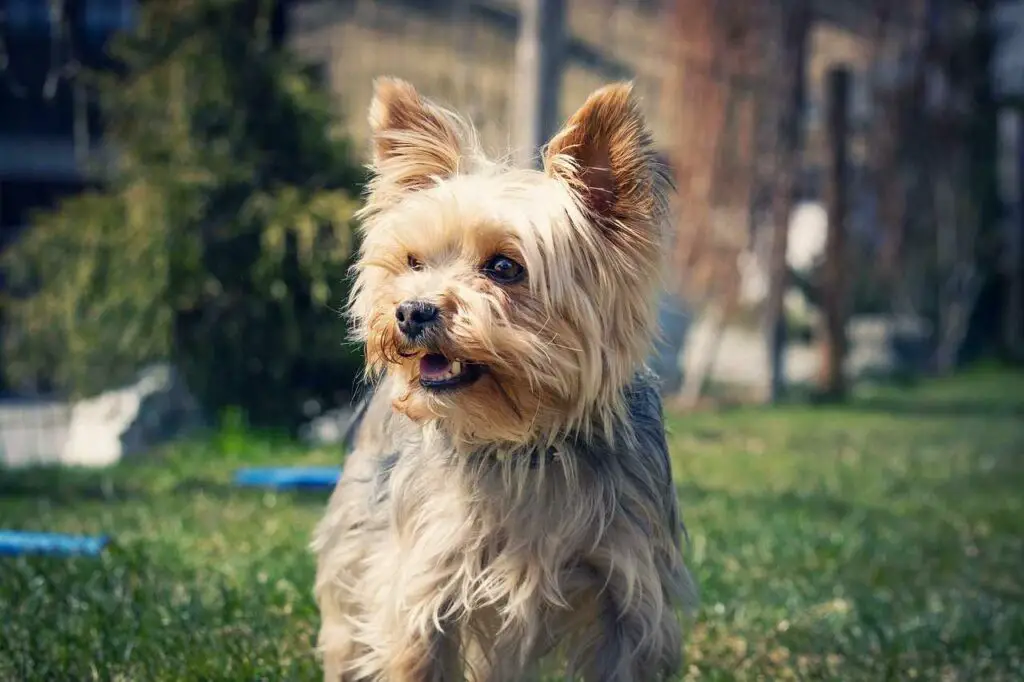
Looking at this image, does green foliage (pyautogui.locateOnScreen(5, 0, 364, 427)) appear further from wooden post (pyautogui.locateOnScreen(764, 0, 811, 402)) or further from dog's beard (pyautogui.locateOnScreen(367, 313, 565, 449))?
wooden post (pyautogui.locateOnScreen(764, 0, 811, 402))

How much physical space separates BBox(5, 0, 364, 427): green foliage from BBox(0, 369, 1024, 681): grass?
2.47 ft

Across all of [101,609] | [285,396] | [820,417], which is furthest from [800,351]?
[101,609]

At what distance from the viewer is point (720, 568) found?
6.29 metres

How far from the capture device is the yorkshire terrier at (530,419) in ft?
12.5

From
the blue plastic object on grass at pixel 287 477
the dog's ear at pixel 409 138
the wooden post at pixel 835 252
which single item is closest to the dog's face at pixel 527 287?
the dog's ear at pixel 409 138

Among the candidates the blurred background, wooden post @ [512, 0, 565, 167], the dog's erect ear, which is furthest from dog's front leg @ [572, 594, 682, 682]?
wooden post @ [512, 0, 565, 167]

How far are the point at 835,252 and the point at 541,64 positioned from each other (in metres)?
6.81

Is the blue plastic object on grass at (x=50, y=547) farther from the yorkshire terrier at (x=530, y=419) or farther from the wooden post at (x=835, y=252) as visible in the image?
the wooden post at (x=835, y=252)

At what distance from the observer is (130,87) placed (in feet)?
33.5

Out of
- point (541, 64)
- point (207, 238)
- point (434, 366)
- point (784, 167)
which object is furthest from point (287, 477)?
point (784, 167)

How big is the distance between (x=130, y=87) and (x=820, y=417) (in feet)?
25.2

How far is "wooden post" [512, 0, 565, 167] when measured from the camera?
9984mm

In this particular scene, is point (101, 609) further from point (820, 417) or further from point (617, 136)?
point (820, 417)

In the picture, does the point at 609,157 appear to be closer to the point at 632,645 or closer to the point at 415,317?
the point at 415,317
